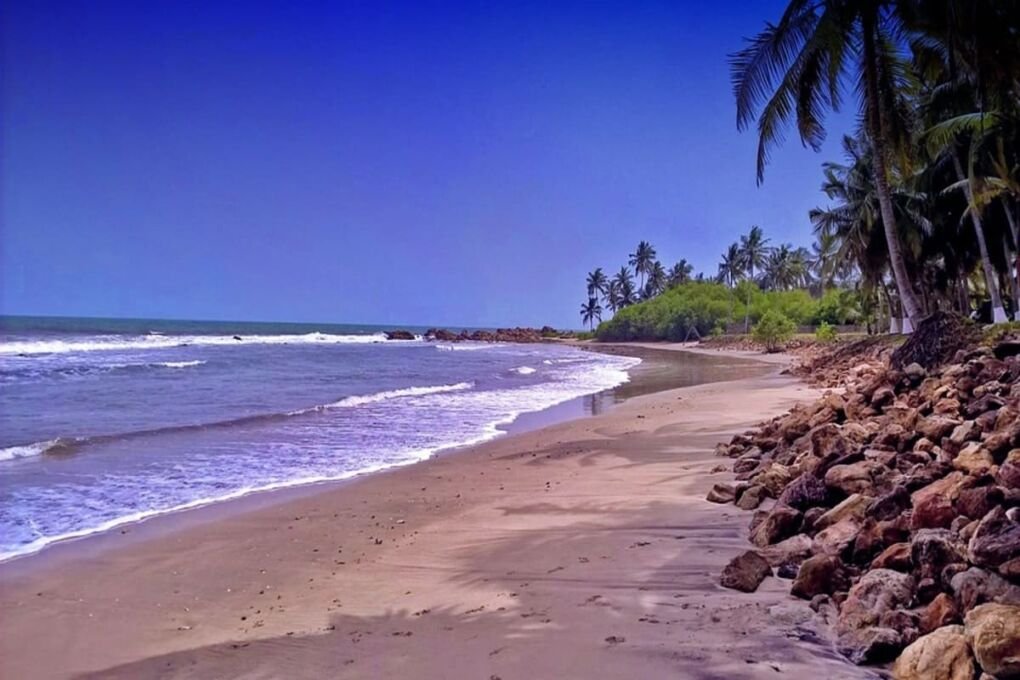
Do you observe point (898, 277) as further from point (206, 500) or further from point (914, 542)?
point (206, 500)

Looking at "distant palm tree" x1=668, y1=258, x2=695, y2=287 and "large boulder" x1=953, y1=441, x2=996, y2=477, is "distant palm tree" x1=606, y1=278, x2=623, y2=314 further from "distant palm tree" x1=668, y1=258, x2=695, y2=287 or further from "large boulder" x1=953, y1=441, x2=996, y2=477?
"large boulder" x1=953, y1=441, x2=996, y2=477

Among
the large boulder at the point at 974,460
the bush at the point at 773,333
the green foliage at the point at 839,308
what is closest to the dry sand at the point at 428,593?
the large boulder at the point at 974,460

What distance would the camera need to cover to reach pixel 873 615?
3561 millimetres

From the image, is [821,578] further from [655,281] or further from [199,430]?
[655,281]

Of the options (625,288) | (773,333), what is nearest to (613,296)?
(625,288)

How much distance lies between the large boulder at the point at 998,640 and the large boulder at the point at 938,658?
5 centimetres

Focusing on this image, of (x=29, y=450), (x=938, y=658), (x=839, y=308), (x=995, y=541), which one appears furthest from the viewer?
(x=839, y=308)

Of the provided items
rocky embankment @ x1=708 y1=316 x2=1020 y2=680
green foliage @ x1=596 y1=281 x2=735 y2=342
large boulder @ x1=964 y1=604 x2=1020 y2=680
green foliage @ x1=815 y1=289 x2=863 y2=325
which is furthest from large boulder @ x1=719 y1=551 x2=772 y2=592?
green foliage @ x1=596 y1=281 x2=735 y2=342

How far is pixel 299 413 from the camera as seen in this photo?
57.3 feet

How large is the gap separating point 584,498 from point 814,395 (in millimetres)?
12458

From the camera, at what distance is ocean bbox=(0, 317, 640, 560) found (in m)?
8.94

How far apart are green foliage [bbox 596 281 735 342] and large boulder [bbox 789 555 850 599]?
261 feet

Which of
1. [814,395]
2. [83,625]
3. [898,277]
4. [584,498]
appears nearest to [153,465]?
[83,625]

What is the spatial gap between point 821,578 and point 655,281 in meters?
112
